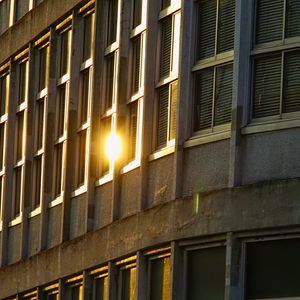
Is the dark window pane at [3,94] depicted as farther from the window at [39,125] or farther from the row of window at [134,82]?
the window at [39,125]

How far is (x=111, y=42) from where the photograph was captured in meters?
29.5

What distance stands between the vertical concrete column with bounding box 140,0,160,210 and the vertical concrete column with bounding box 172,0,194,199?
50.8 inches

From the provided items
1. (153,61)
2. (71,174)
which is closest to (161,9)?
(153,61)

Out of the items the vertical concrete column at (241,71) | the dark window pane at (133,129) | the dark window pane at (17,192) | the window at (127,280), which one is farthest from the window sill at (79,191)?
the vertical concrete column at (241,71)

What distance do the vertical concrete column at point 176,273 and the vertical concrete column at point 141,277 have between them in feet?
4.68

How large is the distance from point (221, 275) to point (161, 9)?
203 inches

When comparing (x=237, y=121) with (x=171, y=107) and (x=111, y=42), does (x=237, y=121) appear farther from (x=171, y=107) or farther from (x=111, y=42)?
A: (x=111, y=42)

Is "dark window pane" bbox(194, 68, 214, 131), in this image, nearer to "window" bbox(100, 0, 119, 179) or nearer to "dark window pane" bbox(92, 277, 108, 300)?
"window" bbox(100, 0, 119, 179)

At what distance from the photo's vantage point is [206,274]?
971 inches

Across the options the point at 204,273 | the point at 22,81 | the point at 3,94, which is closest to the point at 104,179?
the point at 204,273

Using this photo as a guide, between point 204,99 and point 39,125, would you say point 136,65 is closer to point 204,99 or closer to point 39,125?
point 204,99

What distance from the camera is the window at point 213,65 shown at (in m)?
24.8

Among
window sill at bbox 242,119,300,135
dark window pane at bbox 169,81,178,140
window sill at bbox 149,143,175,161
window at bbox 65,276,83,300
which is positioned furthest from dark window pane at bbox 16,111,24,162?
window sill at bbox 242,119,300,135

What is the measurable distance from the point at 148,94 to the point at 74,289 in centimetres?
498
